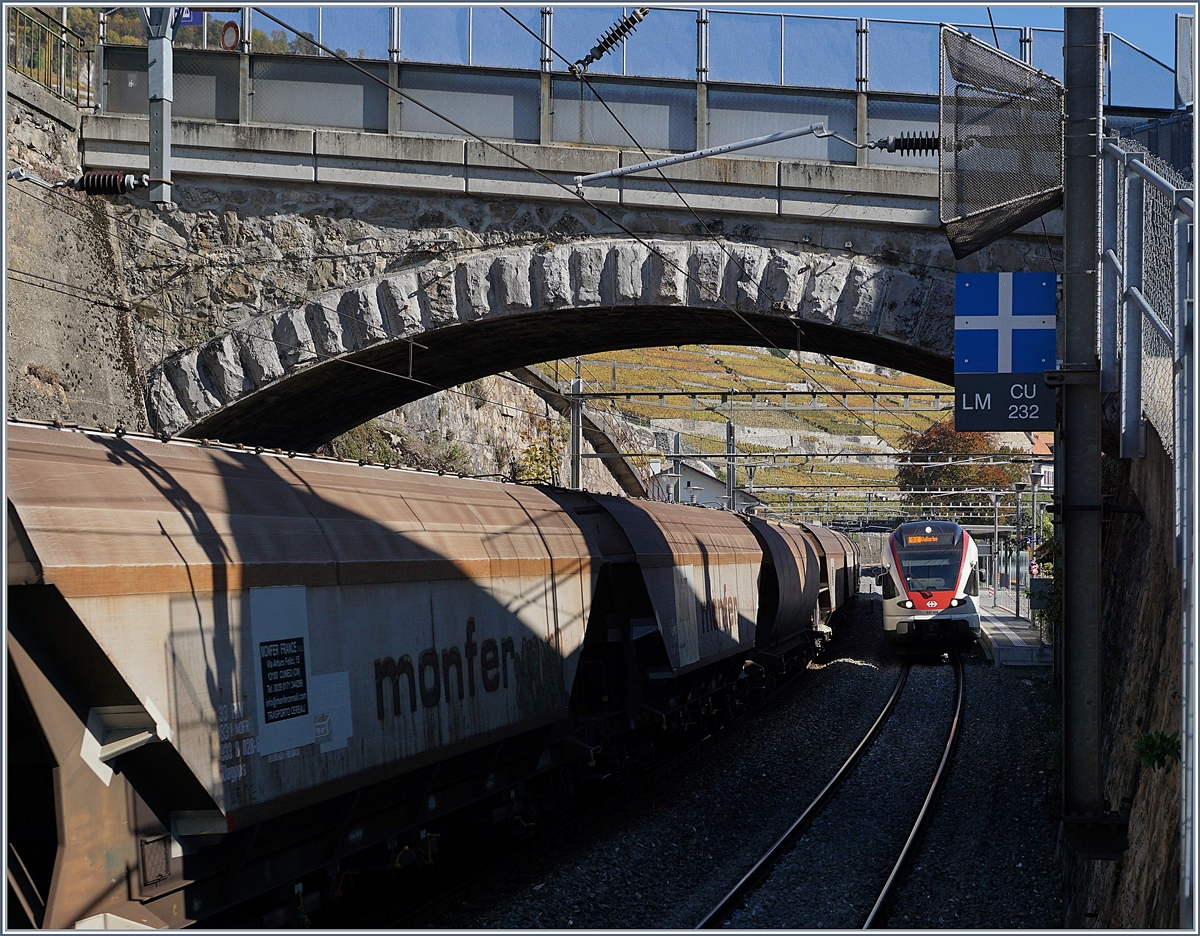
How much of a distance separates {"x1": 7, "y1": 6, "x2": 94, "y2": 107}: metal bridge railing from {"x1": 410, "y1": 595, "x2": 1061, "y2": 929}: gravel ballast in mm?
12854

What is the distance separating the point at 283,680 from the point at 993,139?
646cm

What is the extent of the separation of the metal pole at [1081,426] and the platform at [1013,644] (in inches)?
500

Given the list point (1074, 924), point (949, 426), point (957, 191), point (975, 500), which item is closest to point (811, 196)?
Result: point (957, 191)

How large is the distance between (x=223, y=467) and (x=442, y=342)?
11547 millimetres

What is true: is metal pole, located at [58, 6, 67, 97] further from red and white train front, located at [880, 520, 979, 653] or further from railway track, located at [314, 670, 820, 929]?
red and white train front, located at [880, 520, 979, 653]

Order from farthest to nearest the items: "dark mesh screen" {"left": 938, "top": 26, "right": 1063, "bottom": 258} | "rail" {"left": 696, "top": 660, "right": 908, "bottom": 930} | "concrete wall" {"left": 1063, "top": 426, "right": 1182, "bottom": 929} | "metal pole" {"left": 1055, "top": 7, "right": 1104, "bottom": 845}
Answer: "rail" {"left": 696, "top": 660, "right": 908, "bottom": 930} → "dark mesh screen" {"left": 938, "top": 26, "right": 1063, "bottom": 258} → "metal pole" {"left": 1055, "top": 7, "right": 1104, "bottom": 845} → "concrete wall" {"left": 1063, "top": 426, "right": 1182, "bottom": 929}

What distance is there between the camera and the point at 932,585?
1037 inches

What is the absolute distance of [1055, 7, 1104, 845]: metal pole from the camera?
755 centimetres

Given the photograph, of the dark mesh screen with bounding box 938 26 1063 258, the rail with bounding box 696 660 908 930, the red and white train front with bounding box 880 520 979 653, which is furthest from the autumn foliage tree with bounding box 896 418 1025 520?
the dark mesh screen with bounding box 938 26 1063 258

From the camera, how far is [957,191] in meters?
9.44

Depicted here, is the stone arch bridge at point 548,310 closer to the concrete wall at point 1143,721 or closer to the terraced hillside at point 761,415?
the concrete wall at point 1143,721

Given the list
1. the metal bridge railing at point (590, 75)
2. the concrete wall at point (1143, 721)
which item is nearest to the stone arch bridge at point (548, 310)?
the metal bridge railing at point (590, 75)

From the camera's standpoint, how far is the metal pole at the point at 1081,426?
7551 millimetres

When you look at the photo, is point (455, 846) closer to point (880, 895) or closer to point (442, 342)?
point (880, 895)
